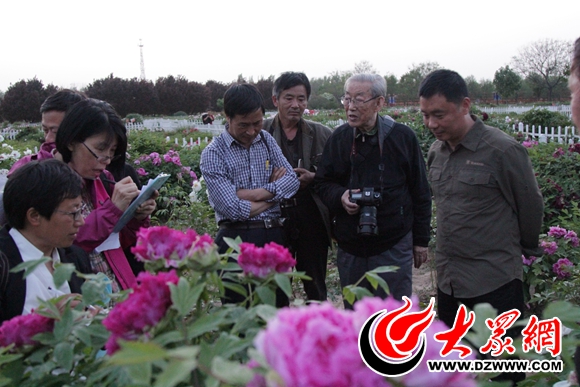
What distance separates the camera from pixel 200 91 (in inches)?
1684

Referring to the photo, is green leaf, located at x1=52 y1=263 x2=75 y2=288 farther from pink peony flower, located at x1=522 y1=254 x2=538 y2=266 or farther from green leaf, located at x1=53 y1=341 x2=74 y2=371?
pink peony flower, located at x1=522 y1=254 x2=538 y2=266

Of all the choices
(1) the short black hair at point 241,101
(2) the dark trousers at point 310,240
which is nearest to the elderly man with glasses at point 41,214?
(1) the short black hair at point 241,101

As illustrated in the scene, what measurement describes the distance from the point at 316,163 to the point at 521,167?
1232 millimetres

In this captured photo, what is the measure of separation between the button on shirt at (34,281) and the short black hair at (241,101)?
130 centimetres

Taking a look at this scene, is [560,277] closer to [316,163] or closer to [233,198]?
[316,163]

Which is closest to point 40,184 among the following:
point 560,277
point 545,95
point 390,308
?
point 390,308

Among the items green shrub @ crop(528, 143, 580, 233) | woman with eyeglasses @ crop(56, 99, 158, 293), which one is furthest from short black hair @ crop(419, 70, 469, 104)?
green shrub @ crop(528, 143, 580, 233)

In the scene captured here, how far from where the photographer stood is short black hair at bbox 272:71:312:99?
340 centimetres

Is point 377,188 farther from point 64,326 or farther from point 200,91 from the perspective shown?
point 200,91

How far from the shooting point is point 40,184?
1733 mm

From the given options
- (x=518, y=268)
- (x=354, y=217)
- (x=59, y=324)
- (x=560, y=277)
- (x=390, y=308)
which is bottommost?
(x=560, y=277)

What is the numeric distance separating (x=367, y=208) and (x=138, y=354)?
223cm

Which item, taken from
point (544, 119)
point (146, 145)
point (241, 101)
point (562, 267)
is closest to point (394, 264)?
point (241, 101)

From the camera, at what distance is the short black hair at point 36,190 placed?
1.73 metres
